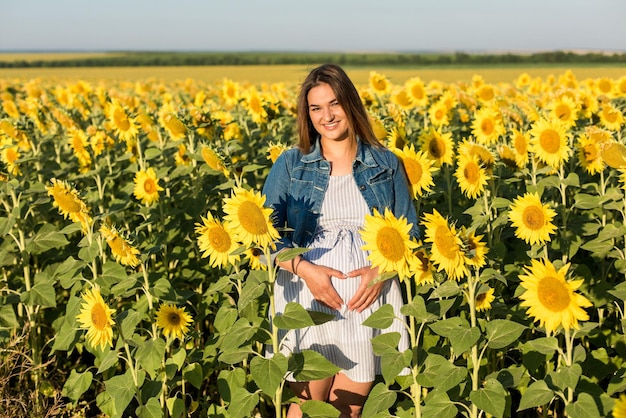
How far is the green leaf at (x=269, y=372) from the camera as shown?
8.05 ft

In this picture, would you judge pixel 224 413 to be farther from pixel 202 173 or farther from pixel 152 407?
pixel 202 173

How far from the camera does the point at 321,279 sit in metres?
2.76

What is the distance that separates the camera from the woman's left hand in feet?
9.10

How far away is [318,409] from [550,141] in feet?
7.16

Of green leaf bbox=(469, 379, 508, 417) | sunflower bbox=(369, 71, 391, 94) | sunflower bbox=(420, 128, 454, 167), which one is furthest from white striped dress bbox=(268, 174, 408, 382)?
sunflower bbox=(369, 71, 391, 94)

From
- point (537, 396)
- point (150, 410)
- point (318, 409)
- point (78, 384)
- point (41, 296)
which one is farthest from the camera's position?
point (41, 296)

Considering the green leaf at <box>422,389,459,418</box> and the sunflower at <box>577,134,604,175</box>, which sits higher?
the sunflower at <box>577,134,604,175</box>

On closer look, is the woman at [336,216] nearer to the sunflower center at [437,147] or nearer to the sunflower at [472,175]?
the sunflower at [472,175]

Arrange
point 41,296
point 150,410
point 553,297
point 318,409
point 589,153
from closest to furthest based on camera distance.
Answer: point 553,297 → point 318,409 → point 150,410 → point 41,296 → point 589,153

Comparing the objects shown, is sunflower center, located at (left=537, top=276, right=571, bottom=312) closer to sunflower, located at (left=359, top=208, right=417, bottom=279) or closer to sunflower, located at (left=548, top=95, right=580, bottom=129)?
sunflower, located at (left=359, top=208, right=417, bottom=279)

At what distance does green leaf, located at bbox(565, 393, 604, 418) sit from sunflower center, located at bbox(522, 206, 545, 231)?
2.78 ft

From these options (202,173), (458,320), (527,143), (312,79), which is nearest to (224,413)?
(458,320)

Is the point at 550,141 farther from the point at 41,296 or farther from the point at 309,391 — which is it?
the point at 41,296

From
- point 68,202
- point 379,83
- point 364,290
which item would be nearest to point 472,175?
point 364,290
